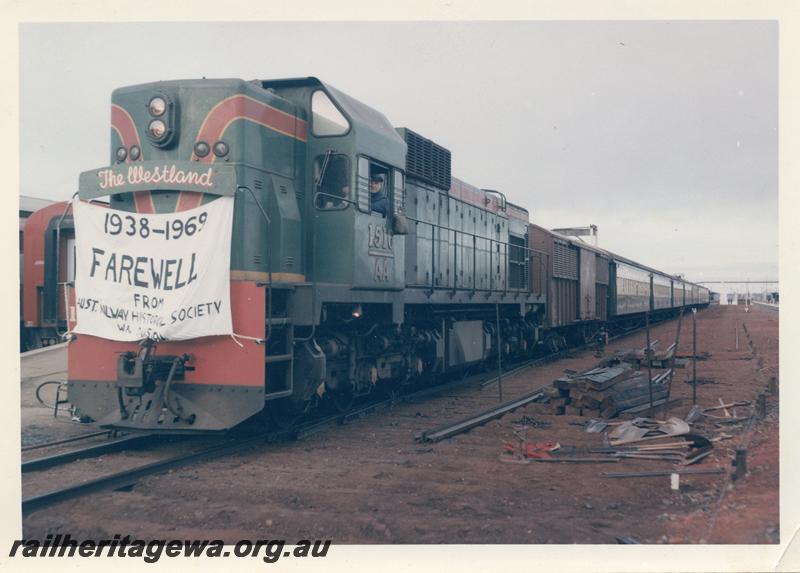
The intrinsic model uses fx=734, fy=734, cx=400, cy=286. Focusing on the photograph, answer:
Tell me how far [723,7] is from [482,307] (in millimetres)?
8360

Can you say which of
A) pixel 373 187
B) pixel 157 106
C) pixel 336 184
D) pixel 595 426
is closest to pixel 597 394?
pixel 595 426

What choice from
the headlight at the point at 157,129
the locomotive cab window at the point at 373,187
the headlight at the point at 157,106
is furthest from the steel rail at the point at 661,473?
the headlight at the point at 157,106

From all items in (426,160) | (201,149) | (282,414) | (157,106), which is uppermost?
(426,160)

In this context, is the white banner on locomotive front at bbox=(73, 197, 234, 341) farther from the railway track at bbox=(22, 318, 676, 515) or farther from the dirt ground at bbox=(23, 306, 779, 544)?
the dirt ground at bbox=(23, 306, 779, 544)

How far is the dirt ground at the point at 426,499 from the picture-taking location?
5.08 m

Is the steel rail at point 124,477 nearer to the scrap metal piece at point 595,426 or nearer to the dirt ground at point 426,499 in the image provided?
the dirt ground at point 426,499

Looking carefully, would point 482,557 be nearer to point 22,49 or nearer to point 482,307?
point 22,49

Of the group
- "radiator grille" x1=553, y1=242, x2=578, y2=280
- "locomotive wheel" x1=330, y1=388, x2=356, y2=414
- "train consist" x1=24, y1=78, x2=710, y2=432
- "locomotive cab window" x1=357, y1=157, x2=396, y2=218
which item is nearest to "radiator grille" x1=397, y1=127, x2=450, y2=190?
"train consist" x1=24, y1=78, x2=710, y2=432

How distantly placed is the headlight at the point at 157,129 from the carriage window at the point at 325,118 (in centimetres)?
164

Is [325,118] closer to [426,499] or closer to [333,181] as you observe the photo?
[333,181]

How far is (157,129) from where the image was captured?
23.2 ft

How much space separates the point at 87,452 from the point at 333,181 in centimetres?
367

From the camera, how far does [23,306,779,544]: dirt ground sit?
16.7 feet

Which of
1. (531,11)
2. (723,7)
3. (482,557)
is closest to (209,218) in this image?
(531,11)
